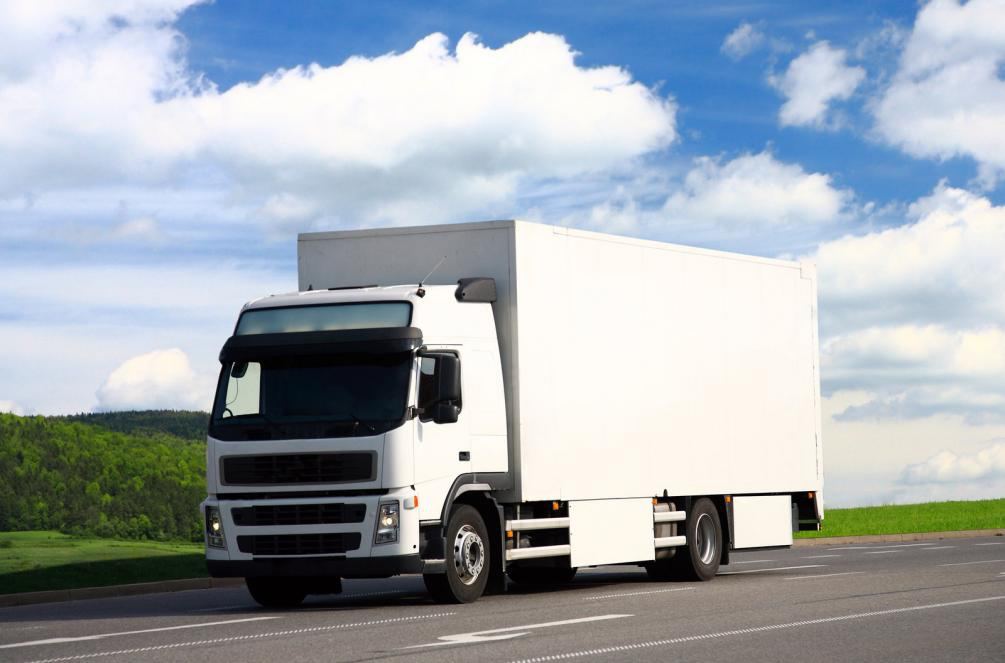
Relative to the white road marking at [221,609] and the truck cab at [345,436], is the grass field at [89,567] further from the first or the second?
the truck cab at [345,436]

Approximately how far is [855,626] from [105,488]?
46.5m

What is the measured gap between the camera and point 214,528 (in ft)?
51.8

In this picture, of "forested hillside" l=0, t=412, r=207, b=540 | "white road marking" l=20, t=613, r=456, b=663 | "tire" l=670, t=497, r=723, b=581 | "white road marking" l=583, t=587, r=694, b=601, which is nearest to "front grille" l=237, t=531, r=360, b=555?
"white road marking" l=20, t=613, r=456, b=663

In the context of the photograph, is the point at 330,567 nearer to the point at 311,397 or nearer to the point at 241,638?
the point at 311,397

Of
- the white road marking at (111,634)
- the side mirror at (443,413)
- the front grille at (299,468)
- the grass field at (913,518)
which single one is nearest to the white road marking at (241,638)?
the white road marking at (111,634)

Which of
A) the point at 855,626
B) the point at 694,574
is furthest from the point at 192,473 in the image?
the point at 855,626

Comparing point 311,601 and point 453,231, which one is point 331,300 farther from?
point 311,601

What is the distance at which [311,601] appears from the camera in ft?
58.6

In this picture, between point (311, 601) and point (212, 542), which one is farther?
point (311, 601)

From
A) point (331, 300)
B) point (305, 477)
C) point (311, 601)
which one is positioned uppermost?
point (331, 300)

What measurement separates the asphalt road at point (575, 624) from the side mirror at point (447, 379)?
2.16m

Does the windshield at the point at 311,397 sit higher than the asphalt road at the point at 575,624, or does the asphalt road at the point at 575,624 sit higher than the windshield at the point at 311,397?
the windshield at the point at 311,397

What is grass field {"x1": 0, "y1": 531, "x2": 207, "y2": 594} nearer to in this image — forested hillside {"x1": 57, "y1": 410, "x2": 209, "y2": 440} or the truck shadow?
the truck shadow

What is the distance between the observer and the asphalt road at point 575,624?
36.0 ft
